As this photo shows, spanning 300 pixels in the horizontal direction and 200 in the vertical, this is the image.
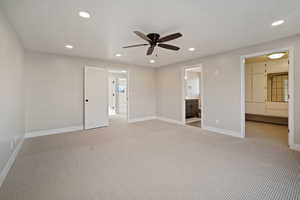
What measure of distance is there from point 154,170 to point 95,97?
11.7 ft

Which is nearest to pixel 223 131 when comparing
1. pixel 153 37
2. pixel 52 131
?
pixel 153 37

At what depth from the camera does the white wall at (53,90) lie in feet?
12.9

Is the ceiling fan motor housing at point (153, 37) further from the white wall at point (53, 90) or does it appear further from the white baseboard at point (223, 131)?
the white baseboard at point (223, 131)

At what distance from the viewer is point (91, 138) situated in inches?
148

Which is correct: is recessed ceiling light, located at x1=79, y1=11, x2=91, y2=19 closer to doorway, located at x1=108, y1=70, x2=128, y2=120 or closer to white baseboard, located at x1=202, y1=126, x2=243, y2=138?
white baseboard, located at x1=202, y1=126, x2=243, y2=138

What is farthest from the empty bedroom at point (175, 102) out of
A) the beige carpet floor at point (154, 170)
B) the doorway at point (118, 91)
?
the doorway at point (118, 91)

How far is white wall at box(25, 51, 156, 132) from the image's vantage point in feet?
12.9

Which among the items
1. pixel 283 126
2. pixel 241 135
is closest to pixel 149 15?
pixel 241 135

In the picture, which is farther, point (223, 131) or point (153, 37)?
point (223, 131)

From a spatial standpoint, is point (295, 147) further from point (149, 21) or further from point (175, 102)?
point (149, 21)

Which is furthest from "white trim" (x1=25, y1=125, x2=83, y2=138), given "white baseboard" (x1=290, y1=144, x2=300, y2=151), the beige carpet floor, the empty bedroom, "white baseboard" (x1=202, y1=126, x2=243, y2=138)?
"white baseboard" (x1=290, y1=144, x2=300, y2=151)

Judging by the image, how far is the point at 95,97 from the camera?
193 inches

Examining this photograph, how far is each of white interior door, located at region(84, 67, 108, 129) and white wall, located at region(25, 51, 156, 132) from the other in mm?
185

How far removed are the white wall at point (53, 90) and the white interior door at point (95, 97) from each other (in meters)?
0.18
